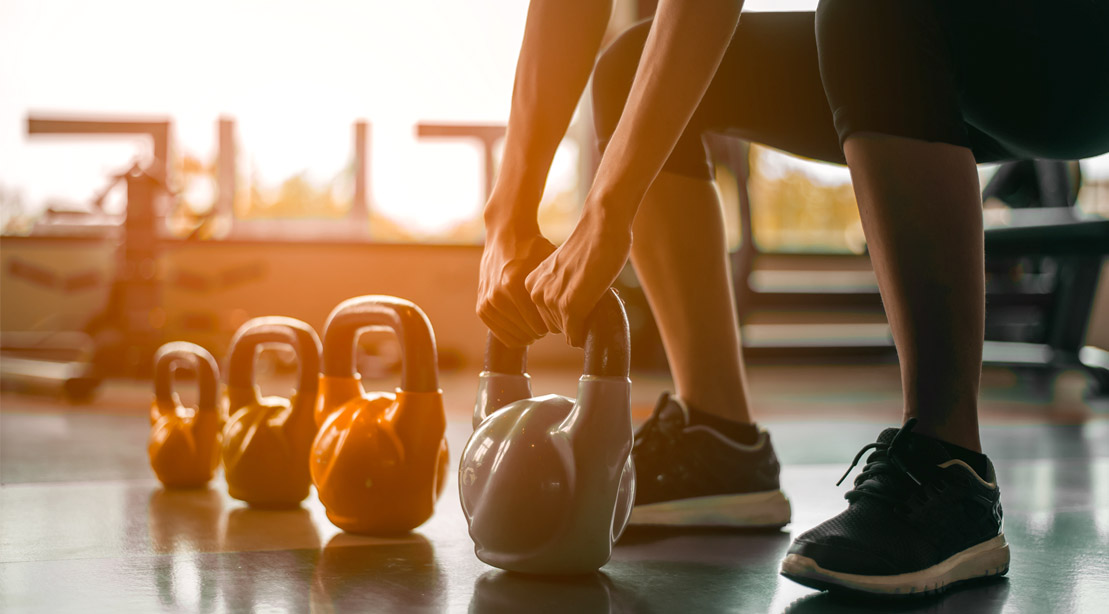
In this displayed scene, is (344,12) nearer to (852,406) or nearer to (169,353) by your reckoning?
(852,406)

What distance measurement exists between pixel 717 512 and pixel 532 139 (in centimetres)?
46

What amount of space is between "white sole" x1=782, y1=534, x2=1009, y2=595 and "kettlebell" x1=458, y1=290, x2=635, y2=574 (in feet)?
0.53

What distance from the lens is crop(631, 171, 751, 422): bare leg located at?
1.05 metres

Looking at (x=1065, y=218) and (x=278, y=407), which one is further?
(x=1065, y=218)

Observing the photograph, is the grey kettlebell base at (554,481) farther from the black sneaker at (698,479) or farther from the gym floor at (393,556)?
the black sneaker at (698,479)

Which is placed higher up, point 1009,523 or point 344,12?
point 344,12

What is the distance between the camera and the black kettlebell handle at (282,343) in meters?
1.13

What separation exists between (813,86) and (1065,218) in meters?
2.43

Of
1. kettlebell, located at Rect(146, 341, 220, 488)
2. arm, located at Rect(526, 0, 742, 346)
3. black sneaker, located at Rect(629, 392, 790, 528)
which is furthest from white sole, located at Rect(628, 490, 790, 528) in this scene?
kettlebell, located at Rect(146, 341, 220, 488)

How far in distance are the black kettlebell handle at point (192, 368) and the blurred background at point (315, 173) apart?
7.35ft

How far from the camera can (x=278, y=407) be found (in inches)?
45.1

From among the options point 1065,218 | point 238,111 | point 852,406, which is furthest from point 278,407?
point 238,111

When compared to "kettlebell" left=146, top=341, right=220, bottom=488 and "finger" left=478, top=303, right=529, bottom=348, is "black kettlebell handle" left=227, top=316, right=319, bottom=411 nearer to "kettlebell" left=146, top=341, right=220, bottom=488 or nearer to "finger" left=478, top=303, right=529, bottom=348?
"kettlebell" left=146, top=341, right=220, bottom=488

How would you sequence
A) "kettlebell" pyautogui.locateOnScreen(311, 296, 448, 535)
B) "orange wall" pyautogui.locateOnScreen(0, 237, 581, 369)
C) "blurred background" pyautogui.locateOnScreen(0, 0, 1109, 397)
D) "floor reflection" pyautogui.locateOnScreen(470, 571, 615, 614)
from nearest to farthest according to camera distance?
1. "floor reflection" pyautogui.locateOnScreen(470, 571, 615, 614)
2. "kettlebell" pyautogui.locateOnScreen(311, 296, 448, 535)
3. "blurred background" pyautogui.locateOnScreen(0, 0, 1109, 397)
4. "orange wall" pyautogui.locateOnScreen(0, 237, 581, 369)
